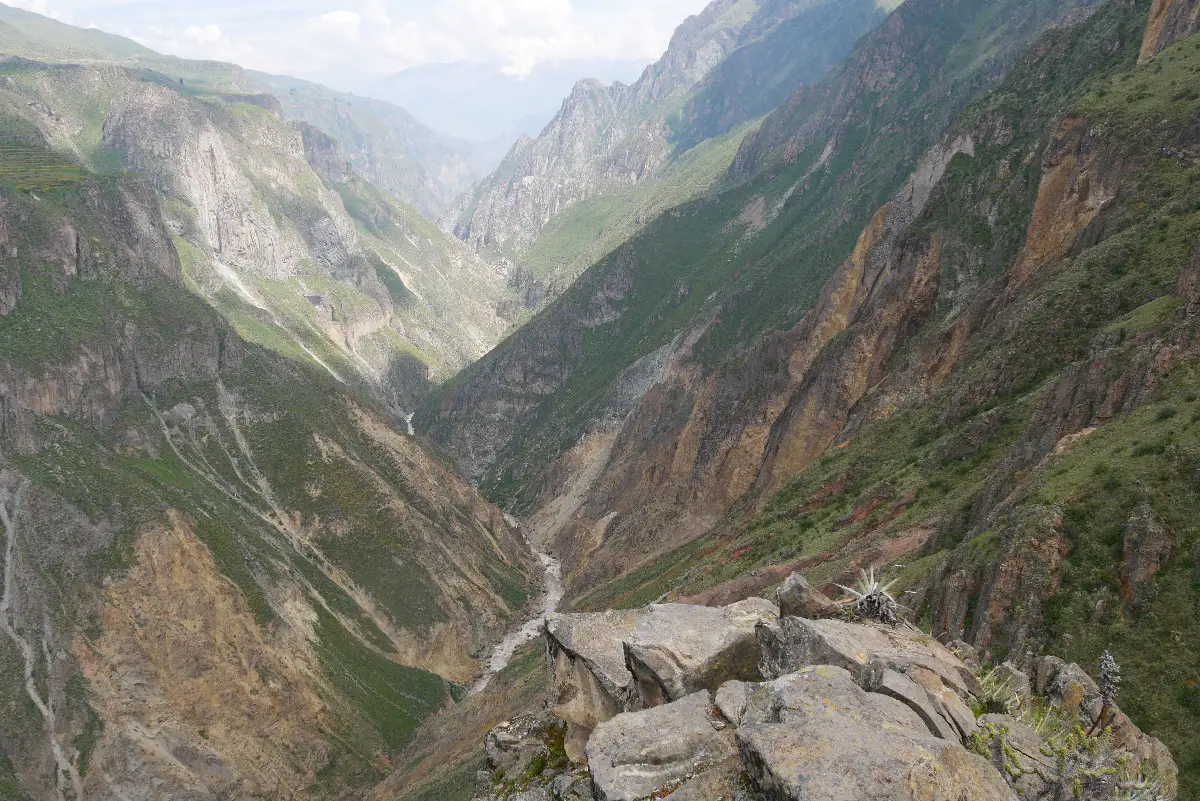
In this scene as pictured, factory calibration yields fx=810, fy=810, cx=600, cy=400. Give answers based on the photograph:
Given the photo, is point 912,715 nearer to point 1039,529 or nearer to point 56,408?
point 1039,529

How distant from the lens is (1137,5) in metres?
83.9

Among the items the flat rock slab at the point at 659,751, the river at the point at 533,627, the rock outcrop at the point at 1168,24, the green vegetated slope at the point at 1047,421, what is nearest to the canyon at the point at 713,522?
the flat rock slab at the point at 659,751

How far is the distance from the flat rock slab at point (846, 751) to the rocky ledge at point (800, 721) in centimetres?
2

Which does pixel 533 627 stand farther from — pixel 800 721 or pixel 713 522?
pixel 800 721

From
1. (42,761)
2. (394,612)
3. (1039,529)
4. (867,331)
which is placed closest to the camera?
(1039,529)

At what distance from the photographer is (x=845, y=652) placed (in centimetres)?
1238

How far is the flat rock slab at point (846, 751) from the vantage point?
9.32 m

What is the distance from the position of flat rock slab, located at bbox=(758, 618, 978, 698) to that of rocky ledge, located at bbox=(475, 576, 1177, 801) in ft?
0.11

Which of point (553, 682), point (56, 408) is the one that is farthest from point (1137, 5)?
point (56, 408)

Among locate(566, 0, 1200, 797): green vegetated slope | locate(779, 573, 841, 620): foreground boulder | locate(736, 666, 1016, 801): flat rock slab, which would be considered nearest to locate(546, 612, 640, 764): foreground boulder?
locate(779, 573, 841, 620): foreground boulder

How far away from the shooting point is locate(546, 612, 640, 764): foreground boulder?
47.1 feet

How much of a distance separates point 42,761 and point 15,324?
5591 centimetres

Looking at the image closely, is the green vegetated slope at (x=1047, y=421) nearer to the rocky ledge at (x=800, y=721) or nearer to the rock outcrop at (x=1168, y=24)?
the rock outcrop at (x=1168, y=24)

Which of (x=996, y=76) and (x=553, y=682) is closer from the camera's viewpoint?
(x=553, y=682)
